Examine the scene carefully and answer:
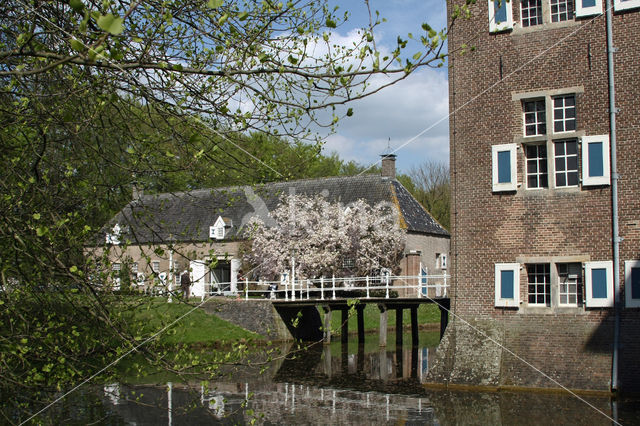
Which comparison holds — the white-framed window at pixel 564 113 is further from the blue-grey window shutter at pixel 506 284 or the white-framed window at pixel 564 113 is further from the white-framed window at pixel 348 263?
the white-framed window at pixel 348 263

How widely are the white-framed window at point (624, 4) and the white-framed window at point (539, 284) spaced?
5.25 meters

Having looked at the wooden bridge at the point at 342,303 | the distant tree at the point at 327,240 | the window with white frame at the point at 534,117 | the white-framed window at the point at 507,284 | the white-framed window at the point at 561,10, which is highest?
the white-framed window at the point at 561,10

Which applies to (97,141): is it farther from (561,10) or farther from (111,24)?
(561,10)

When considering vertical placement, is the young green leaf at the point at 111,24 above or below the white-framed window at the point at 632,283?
above

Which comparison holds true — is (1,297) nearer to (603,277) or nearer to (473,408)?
(473,408)

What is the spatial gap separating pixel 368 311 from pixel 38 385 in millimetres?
26649

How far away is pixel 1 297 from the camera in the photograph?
6.08m

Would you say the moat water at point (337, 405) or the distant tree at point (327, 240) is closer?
the moat water at point (337, 405)

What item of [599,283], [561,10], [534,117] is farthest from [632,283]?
[561,10]

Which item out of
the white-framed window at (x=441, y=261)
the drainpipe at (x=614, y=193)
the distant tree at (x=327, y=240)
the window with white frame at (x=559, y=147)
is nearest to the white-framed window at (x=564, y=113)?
the window with white frame at (x=559, y=147)

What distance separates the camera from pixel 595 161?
550 inches

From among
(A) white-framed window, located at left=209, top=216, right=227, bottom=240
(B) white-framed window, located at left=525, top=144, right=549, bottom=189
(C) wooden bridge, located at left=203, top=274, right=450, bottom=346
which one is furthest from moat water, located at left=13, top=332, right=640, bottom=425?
(A) white-framed window, located at left=209, top=216, right=227, bottom=240

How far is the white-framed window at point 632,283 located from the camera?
13453mm

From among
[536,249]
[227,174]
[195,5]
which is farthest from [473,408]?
[195,5]
